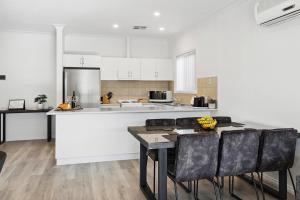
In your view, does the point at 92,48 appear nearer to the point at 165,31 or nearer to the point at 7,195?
the point at 165,31

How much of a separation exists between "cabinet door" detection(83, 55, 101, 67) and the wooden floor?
2.50m

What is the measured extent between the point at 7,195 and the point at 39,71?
4.02m

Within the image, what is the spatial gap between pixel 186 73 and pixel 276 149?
12.3ft

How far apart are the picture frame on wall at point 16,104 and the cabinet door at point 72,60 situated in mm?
1378

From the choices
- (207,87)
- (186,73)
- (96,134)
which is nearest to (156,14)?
(207,87)

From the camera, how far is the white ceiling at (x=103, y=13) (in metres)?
4.15

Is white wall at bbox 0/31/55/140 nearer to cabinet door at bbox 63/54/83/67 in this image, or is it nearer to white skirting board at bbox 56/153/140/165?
cabinet door at bbox 63/54/83/67

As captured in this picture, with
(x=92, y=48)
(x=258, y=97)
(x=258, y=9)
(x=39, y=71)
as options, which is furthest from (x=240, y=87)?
(x=39, y=71)

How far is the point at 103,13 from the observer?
184 inches

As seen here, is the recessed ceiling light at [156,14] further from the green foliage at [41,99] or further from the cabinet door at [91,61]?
the green foliage at [41,99]

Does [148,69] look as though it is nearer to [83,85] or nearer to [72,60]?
[83,85]

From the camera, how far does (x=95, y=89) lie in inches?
233

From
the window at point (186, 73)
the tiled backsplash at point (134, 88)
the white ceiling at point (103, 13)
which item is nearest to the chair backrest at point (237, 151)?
the white ceiling at point (103, 13)

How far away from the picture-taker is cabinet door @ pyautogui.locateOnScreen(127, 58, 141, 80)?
6680 mm
